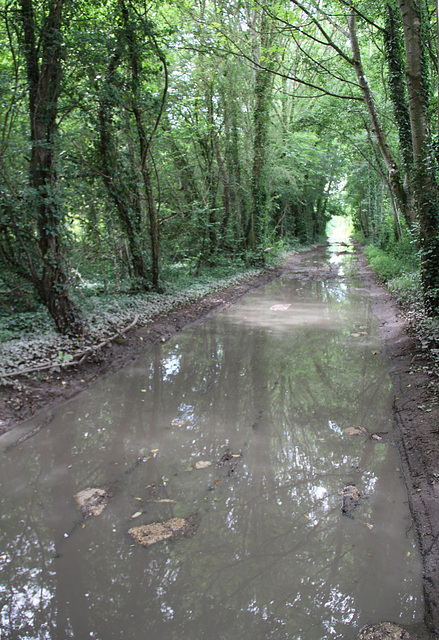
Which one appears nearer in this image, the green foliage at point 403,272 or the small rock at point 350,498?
the small rock at point 350,498

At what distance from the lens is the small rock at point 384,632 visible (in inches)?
89.9

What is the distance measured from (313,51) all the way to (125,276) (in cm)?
1821

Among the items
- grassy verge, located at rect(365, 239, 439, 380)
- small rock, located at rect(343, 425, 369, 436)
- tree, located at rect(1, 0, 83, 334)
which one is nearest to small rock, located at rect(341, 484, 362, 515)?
small rock, located at rect(343, 425, 369, 436)

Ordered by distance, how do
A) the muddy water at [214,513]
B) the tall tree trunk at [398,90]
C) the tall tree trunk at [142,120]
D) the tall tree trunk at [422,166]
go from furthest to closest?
the tall tree trunk at [398,90] < the tall tree trunk at [142,120] < the tall tree trunk at [422,166] < the muddy water at [214,513]

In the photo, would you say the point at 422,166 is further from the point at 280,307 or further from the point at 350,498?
the point at 350,498

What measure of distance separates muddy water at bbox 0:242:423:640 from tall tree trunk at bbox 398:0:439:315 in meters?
1.90

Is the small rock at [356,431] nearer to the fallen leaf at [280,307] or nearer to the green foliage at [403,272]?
the green foliage at [403,272]

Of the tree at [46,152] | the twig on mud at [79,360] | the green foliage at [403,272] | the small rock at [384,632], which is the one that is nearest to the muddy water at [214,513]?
the small rock at [384,632]

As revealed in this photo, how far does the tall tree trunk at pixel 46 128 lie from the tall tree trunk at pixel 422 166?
5.56 m

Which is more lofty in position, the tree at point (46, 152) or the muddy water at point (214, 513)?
the tree at point (46, 152)

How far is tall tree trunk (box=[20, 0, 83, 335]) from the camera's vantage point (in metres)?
6.40

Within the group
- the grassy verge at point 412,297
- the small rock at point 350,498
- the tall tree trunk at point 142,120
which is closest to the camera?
the small rock at point 350,498

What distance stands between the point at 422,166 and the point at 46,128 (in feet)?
19.7

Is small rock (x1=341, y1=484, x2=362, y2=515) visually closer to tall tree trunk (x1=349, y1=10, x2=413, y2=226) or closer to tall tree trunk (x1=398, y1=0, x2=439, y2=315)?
tall tree trunk (x1=398, y1=0, x2=439, y2=315)
